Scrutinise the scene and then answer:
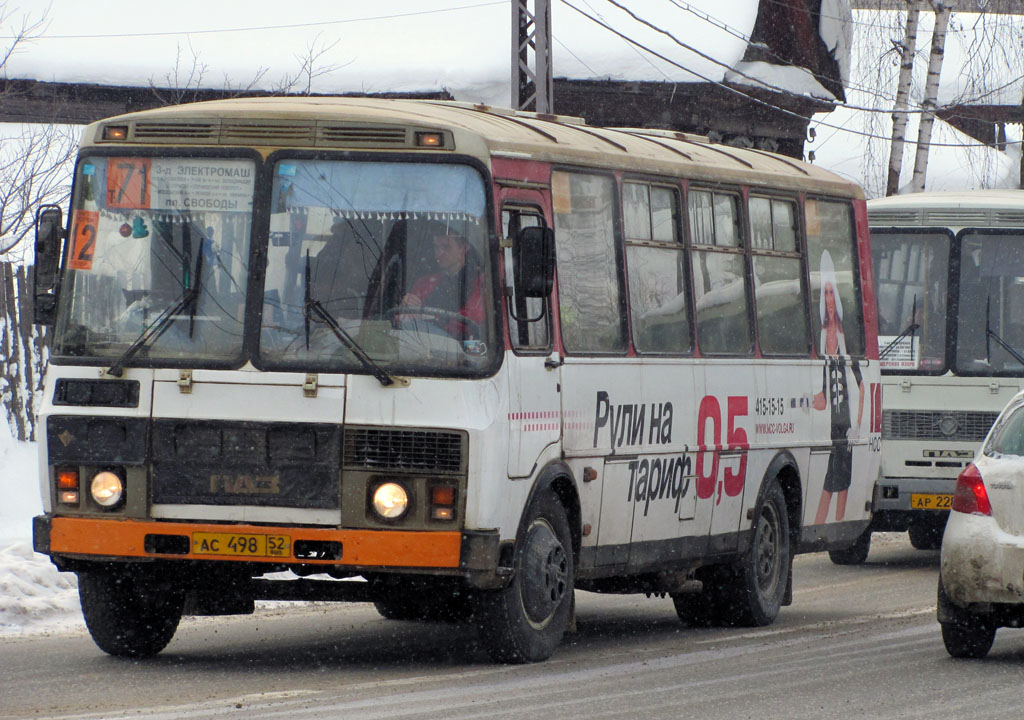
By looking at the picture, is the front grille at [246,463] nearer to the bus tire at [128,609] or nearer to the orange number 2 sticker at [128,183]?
the bus tire at [128,609]

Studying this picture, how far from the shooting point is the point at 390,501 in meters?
9.55

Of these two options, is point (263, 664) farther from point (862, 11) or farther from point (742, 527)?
point (862, 11)

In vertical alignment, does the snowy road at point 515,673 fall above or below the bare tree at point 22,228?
below

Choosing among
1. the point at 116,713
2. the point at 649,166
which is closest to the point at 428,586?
the point at 116,713

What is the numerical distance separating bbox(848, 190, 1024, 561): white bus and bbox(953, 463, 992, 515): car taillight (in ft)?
23.1

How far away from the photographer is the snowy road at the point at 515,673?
8648mm

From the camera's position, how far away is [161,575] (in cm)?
999

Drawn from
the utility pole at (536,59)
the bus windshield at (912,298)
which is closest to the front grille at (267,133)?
the bus windshield at (912,298)

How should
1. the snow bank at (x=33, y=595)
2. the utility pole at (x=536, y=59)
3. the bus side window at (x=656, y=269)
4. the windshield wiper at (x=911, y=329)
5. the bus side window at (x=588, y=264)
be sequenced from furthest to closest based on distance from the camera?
the utility pole at (x=536, y=59) → the windshield wiper at (x=911, y=329) → the snow bank at (x=33, y=595) → the bus side window at (x=656, y=269) → the bus side window at (x=588, y=264)

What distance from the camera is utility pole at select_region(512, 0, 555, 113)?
19.4 m

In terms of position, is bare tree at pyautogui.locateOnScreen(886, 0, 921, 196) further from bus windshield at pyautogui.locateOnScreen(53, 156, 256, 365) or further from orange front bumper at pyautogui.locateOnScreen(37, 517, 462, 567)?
orange front bumper at pyautogui.locateOnScreen(37, 517, 462, 567)

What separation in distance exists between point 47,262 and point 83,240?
→ 0.23 metres

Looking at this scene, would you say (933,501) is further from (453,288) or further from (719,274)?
(453,288)

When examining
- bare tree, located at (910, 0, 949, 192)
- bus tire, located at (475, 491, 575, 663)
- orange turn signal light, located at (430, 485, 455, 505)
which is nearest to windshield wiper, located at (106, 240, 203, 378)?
orange turn signal light, located at (430, 485, 455, 505)
